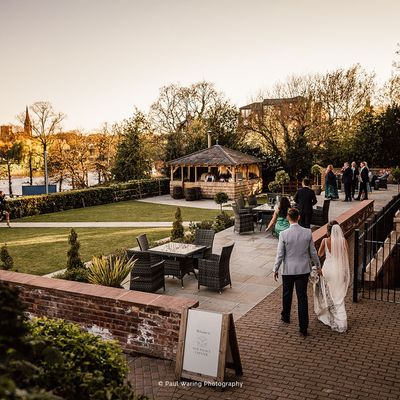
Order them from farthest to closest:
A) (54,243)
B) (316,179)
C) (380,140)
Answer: (380,140) < (316,179) < (54,243)

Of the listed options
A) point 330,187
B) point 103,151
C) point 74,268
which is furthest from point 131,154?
point 74,268

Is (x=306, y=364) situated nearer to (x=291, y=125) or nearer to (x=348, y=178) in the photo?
(x=348, y=178)

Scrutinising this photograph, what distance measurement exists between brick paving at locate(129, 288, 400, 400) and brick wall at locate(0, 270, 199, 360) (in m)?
0.29

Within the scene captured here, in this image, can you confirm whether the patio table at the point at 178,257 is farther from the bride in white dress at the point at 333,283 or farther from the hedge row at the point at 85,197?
the hedge row at the point at 85,197

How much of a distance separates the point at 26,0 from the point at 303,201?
40.3 ft

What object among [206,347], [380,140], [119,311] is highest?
[380,140]

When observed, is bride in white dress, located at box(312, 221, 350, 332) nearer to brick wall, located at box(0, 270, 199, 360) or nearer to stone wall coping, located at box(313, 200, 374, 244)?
stone wall coping, located at box(313, 200, 374, 244)

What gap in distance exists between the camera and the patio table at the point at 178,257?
31.8ft

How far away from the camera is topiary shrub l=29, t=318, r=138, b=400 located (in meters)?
2.88

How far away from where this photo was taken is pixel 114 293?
6.68 metres

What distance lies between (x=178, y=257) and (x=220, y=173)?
924 inches

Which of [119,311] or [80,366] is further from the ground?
[80,366]


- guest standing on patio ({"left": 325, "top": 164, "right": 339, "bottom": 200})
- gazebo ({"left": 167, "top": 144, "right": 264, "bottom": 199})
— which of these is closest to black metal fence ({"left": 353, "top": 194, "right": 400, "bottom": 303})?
guest standing on patio ({"left": 325, "top": 164, "right": 339, "bottom": 200})

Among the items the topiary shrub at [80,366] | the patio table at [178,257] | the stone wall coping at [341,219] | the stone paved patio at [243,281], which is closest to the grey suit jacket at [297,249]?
the stone paved patio at [243,281]
